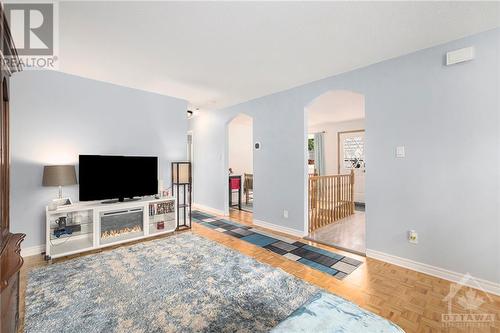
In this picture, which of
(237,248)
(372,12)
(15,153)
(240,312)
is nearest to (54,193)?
(15,153)

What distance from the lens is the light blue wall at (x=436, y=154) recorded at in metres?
2.11

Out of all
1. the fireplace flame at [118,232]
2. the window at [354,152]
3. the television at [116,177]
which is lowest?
the fireplace flame at [118,232]

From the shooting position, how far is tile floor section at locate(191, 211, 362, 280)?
2553 millimetres

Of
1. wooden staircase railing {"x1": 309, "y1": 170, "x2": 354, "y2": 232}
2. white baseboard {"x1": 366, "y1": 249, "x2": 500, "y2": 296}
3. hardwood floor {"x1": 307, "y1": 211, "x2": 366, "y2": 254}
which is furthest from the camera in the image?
wooden staircase railing {"x1": 309, "y1": 170, "x2": 354, "y2": 232}

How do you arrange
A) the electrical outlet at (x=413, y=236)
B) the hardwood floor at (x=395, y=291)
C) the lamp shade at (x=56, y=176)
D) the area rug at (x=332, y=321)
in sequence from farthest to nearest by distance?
the lamp shade at (x=56, y=176) < the electrical outlet at (x=413, y=236) < the hardwood floor at (x=395, y=291) < the area rug at (x=332, y=321)

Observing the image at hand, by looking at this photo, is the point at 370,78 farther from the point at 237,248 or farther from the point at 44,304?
the point at 44,304

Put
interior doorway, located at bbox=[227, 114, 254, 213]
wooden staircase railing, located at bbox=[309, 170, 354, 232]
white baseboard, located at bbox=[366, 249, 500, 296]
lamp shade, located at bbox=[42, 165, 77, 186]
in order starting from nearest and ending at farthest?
white baseboard, located at bbox=[366, 249, 500, 296] < lamp shade, located at bbox=[42, 165, 77, 186] < wooden staircase railing, located at bbox=[309, 170, 354, 232] < interior doorway, located at bbox=[227, 114, 254, 213]

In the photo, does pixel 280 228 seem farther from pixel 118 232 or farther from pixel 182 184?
pixel 118 232

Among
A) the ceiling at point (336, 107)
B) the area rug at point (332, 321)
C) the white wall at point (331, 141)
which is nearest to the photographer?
the area rug at point (332, 321)

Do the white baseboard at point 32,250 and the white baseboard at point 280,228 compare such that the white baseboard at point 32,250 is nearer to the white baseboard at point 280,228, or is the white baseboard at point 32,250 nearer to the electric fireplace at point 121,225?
the electric fireplace at point 121,225

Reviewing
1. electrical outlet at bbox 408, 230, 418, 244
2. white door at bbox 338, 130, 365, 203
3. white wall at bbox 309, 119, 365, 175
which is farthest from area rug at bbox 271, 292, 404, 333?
white wall at bbox 309, 119, 365, 175

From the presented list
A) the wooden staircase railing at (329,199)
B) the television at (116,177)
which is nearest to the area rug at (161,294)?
the television at (116,177)

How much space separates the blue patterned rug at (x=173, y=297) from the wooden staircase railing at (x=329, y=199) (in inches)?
67.0

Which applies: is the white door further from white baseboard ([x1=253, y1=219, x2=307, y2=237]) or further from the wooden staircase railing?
white baseboard ([x1=253, y1=219, x2=307, y2=237])
